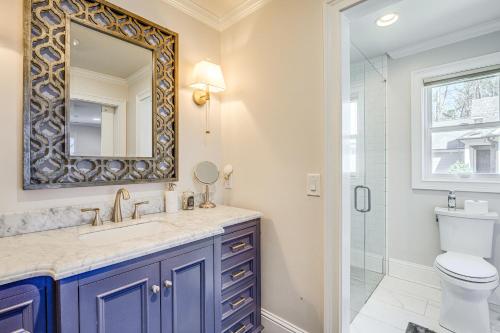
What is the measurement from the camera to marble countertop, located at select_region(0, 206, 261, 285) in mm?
805

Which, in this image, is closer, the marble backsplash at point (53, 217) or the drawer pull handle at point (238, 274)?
the marble backsplash at point (53, 217)

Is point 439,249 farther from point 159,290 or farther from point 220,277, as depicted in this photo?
point 159,290

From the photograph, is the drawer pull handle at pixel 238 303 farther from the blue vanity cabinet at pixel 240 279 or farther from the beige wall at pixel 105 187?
the beige wall at pixel 105 187

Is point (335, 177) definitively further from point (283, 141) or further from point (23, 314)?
point (23, 314)

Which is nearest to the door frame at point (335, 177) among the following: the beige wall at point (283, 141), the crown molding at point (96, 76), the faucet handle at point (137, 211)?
the beige wall at point (283, 141)

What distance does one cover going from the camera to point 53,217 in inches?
48.8

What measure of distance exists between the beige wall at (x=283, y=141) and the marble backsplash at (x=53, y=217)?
2.80 feet

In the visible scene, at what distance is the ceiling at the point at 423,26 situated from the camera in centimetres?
177

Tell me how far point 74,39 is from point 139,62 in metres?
0.35

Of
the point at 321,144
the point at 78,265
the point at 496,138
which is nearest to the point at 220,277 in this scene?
the point at 78,265

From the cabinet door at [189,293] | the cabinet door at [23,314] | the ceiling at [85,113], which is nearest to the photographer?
the cabinet door at [23,314]

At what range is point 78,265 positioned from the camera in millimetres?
831

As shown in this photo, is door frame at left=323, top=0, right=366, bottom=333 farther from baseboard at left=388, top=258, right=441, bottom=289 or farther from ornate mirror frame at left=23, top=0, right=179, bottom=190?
baseboard at left=388, top=258, right=441, bottom=289

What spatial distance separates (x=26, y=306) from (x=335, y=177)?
140 cm
